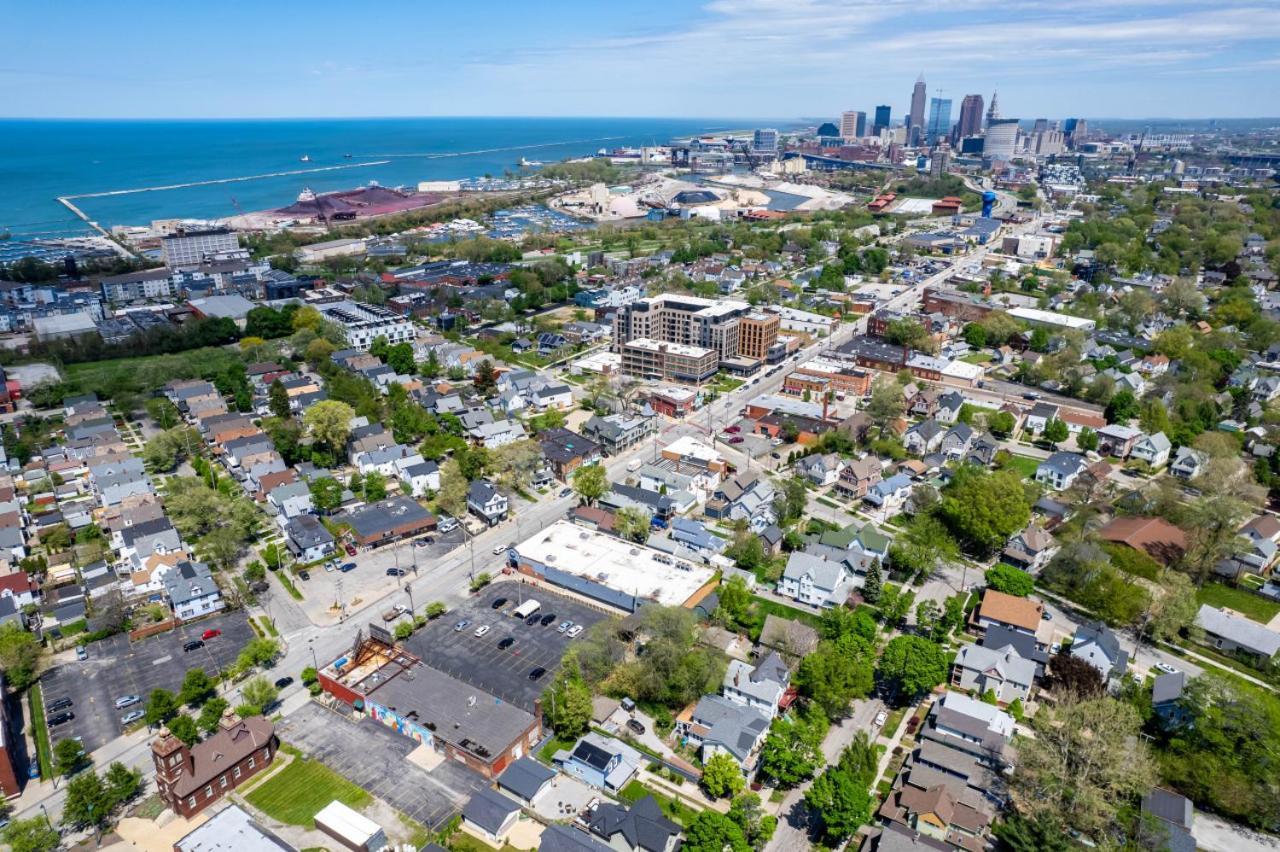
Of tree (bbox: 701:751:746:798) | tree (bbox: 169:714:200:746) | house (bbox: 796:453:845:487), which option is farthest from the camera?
house (bbox: 796:453:845:487)

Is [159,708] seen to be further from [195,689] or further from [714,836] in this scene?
[714,836]

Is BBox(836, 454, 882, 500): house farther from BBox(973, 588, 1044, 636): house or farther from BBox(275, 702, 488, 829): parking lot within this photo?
BBox(275, 702, 488, 829): parking lot

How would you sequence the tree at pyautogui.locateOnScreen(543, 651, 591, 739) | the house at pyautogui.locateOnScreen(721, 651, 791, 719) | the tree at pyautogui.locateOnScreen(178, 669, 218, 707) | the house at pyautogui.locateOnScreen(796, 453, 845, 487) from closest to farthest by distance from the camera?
the tree at pyautogui.locateOnScreen(543, 651, 591, 739) < the house at pyautogui.locateOnScreen(721, 651, 791, 719) < the tree at pyautogui.locateOnScreen(178, 669, 218, 707) < the house at pyautogui.locateOnScreen(796, 453, 845, 487)

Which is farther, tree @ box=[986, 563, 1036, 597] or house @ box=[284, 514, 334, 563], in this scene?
house @ box=[284, 514, 334, 563]

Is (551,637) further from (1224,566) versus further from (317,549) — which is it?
(1224,566)

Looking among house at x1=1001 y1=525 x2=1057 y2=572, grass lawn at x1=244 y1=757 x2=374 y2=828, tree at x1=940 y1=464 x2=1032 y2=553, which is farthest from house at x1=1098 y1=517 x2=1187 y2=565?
grass lawn at x1=244 y1=757 x2=374 y2=828

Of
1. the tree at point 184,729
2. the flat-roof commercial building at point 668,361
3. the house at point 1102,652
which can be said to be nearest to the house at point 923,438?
the flat-roof commercial building at point 668,361

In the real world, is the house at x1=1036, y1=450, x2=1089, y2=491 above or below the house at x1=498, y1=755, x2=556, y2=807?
above

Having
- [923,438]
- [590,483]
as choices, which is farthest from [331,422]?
[923,438]

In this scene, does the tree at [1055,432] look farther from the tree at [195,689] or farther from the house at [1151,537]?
the tree at [195,689]
